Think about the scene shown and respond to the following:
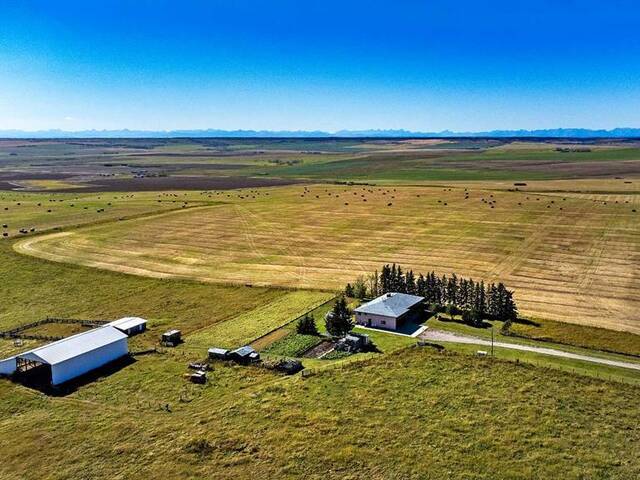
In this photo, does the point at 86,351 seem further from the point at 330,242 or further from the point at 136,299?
the point at 330,242

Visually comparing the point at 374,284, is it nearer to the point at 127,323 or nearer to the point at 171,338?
the point at 171,338

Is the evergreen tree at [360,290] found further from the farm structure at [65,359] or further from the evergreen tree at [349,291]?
the farm structure at [65,359]

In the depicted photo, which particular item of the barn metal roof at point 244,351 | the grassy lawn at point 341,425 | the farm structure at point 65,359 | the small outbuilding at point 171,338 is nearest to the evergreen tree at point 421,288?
the grassy lawn at point 341,425

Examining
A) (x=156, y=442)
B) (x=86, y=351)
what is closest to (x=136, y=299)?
(x=86, y=351)

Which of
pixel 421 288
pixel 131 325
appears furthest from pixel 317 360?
pixel 131 325

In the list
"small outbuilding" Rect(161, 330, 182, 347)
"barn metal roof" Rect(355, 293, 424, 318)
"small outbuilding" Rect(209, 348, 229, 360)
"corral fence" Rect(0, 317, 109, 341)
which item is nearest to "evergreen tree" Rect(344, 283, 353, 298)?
"barn metal roof" Rect(355, 293, 424, 318)

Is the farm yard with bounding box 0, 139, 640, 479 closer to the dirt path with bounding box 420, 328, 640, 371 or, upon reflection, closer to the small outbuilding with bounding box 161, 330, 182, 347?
the small outbuilding with bounding box 161, 330, 182, 347
